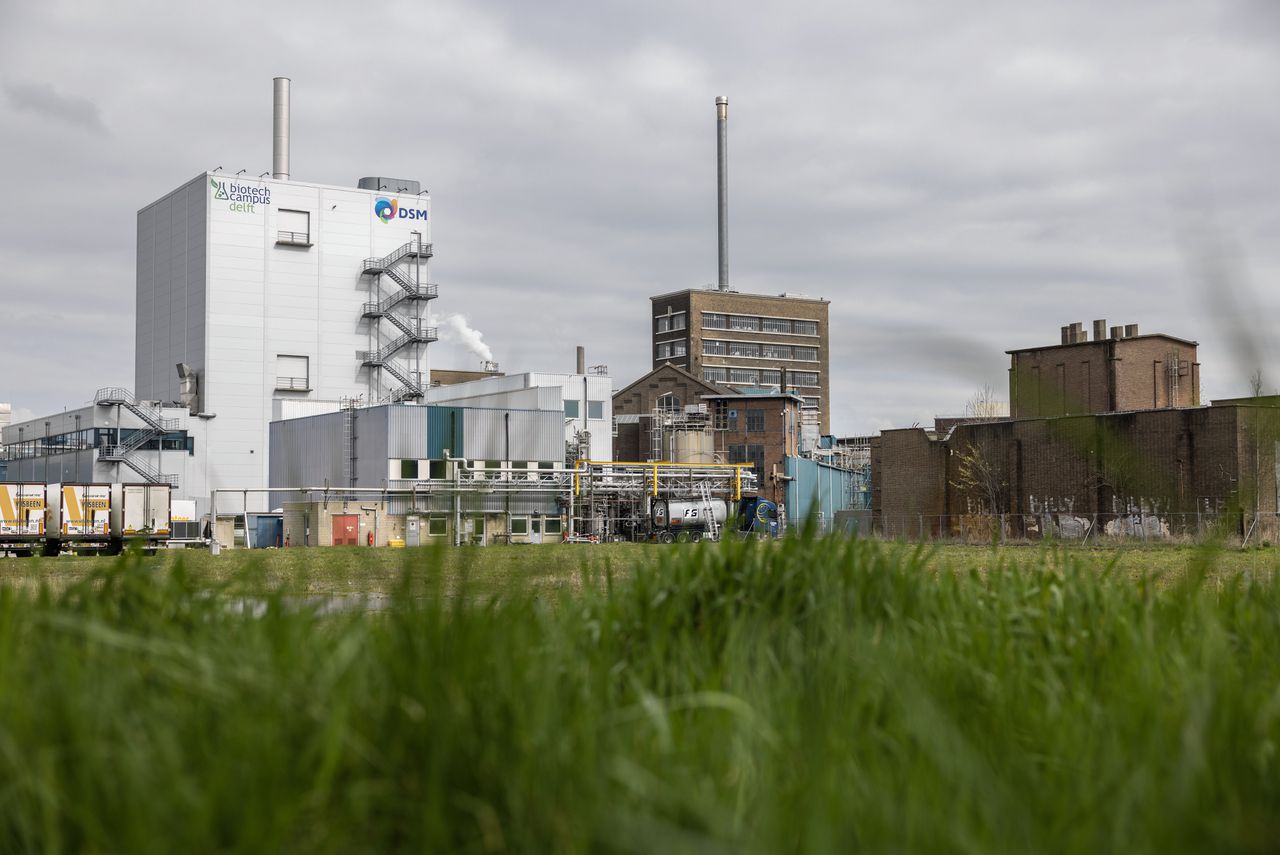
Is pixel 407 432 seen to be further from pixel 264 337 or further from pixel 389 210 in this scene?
pixel 389 210

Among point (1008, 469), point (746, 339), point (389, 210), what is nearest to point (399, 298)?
point (389, 210)

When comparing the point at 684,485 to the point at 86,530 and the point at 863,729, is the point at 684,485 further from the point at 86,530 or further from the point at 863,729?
the point at 863,729

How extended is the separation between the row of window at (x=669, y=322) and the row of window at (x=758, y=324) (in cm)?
270

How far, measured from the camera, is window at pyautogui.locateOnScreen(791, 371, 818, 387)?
146m

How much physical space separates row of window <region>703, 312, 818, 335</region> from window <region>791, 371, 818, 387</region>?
183 inches

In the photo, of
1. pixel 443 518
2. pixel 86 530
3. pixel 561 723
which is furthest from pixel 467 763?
pixel 86 530

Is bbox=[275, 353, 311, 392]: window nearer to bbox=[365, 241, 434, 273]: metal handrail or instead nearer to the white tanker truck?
bbox=[365, 241, 434, 273]: metal handrail

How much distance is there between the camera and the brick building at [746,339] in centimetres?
13675

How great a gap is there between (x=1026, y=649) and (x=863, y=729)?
58.1 inches

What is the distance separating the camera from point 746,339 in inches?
5556

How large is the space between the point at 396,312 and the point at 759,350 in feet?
191

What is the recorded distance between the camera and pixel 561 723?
2492mm

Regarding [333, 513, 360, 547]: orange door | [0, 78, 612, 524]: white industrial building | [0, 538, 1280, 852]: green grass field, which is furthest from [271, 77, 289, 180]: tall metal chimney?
[0, 538, 1280, 852]: green grass field

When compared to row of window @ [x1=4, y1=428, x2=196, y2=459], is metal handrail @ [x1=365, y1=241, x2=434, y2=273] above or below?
above
